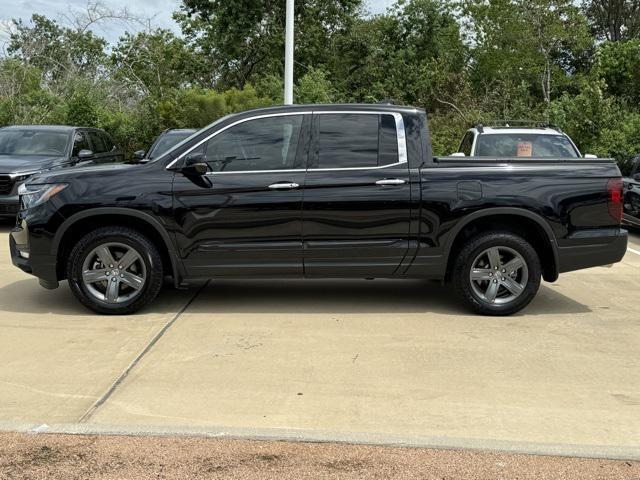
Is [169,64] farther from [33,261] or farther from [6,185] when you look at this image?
[33,261]

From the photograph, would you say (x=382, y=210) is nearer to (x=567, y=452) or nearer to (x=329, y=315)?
(x=329, y=315)

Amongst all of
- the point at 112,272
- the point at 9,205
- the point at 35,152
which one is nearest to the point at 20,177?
the point at 9,205

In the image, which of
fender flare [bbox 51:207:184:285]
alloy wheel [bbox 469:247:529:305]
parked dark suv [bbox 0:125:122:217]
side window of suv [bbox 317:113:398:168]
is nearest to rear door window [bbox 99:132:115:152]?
parked dark suv [bbox 0:125:122:217]

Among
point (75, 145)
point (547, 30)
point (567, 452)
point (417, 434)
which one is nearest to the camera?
point (567, 452)

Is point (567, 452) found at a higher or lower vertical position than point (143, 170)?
lower

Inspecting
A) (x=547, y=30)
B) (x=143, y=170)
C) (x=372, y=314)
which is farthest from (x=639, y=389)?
(x=547, y=30)

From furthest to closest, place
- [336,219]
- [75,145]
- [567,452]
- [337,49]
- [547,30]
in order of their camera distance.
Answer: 1. [337,49]
2. [547,30]
3. [75,145]
4. [336,219]
5. [567,452]

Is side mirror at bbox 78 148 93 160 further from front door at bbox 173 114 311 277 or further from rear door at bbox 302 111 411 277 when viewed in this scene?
rear door at bbox 302 111 411 277

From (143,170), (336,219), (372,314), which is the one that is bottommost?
(372,314)

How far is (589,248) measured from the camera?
6.46 m

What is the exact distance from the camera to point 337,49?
33.2 m

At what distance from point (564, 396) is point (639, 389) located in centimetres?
56

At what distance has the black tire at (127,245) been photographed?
20.8ft

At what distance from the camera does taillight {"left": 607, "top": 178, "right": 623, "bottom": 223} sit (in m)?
6.43
